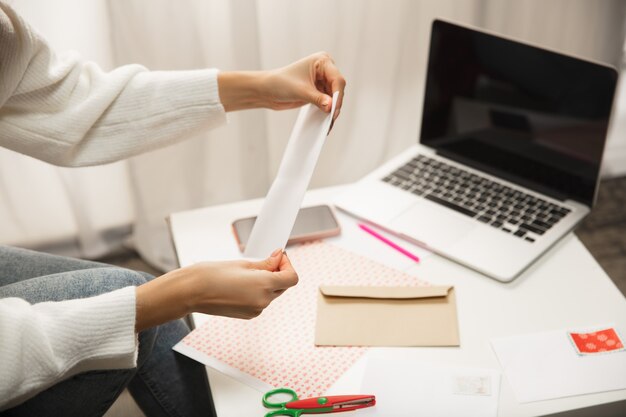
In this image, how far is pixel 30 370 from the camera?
0.88 metres

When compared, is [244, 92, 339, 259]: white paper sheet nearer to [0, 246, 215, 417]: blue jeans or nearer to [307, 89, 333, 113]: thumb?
[307, 89, 333, 113]: thumb

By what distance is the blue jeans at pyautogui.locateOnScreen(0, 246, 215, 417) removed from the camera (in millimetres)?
989

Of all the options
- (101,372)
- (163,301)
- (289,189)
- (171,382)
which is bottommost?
(171,382)

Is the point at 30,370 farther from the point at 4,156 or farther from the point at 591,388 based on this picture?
the point at 4,156

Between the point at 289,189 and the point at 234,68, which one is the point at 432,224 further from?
the point at 234,68

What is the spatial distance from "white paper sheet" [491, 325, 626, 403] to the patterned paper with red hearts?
0.20 metres

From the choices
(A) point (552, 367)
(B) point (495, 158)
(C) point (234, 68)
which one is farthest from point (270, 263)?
(C) point (234, 68)

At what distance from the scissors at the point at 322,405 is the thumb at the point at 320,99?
431 millimetres

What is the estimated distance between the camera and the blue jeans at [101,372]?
989 mm

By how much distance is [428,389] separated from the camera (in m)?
0.98

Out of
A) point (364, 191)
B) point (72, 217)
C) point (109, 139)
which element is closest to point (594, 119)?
point (364, 191)

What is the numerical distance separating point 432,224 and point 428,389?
1.19ft

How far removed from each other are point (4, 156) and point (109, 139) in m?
0.79

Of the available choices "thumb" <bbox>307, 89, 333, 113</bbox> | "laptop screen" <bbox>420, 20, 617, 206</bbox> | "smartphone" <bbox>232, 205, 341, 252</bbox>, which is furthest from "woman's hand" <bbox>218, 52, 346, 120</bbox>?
"laptop screen" <bbox>420, 20, 617, 206</bbox>
